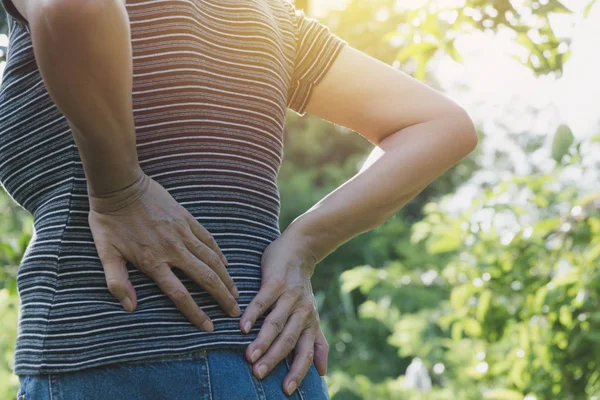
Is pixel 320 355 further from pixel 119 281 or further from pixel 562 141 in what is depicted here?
pixel 562 141

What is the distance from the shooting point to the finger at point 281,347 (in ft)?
3.11

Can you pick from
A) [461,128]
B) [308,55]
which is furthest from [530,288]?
[308,55]

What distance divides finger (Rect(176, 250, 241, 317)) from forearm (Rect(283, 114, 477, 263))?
0.66ft

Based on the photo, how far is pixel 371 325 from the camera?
11273 mm

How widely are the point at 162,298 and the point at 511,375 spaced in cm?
232

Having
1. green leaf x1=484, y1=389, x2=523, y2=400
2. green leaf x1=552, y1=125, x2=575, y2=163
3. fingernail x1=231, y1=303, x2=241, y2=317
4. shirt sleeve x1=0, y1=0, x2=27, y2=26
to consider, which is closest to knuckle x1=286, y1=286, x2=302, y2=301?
fingernail x1=231, y1=303, x2=241, y2=317

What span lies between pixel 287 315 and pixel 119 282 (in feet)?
0.83

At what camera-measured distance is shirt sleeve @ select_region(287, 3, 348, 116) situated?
126 cm

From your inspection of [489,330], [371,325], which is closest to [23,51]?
[489,330]

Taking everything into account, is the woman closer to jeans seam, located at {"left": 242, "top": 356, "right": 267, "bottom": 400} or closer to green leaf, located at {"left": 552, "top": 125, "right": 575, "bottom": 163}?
jeans seam, located at {"left": 242, "top": 356, "right": 267, "bottom": 400}

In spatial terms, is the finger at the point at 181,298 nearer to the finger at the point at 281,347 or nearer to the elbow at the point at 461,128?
the finger at the point at 281,347

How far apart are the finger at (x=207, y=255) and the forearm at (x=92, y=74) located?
11cm

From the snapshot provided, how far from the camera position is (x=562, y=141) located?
1.81 meters

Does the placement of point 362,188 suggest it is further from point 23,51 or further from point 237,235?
point 23,51
